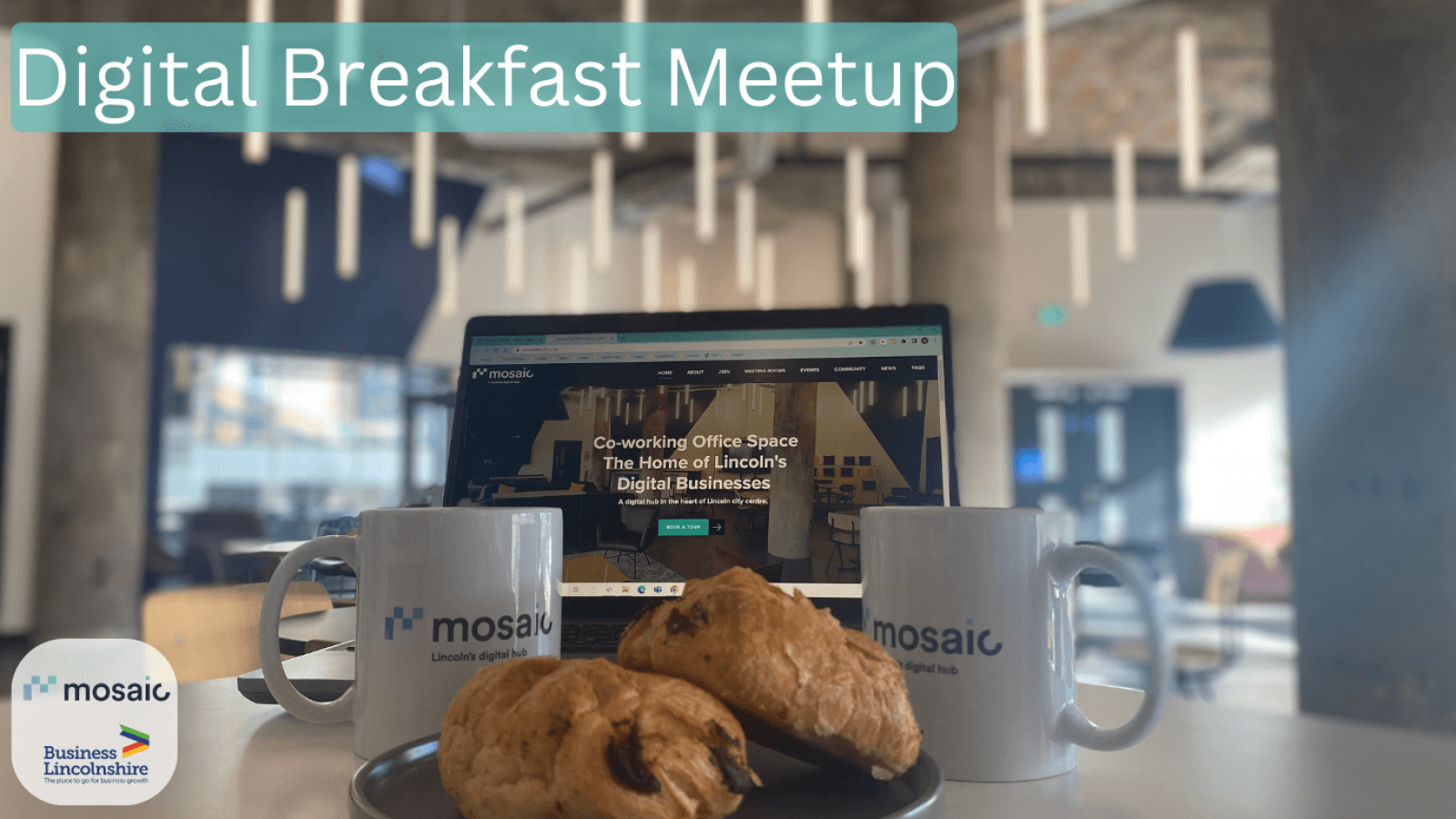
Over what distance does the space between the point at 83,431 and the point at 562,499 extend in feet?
20.4

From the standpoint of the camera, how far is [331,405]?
8438 millimetres

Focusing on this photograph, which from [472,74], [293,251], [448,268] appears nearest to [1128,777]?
[472,74]

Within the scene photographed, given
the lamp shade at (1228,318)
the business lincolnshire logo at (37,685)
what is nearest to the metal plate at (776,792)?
the business lincolnshire logo at (37,685)

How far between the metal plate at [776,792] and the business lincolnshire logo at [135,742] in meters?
0.24

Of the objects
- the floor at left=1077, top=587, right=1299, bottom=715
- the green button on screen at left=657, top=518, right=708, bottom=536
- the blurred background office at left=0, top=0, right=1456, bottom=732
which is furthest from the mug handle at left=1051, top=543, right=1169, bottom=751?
the floor at left=1077, top=587, right=1299, bottom=715

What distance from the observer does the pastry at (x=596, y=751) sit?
425 millimetres

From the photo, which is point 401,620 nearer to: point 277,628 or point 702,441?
point 277,628

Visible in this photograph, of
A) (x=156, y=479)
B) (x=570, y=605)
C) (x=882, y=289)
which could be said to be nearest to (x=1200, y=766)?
(x=570, y=605)

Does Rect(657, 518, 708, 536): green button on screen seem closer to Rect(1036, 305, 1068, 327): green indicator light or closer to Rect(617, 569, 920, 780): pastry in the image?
Rect(617, 569, 920, 780): pastry

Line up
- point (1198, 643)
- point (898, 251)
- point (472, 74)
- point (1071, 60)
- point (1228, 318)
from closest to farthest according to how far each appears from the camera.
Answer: point (472, 74) < point (1198, 643) < point (1071, 60) < point (1228, 318) < point (898, 251)

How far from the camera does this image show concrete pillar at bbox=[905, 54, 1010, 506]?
609cm

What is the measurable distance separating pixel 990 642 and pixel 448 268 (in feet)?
25.2

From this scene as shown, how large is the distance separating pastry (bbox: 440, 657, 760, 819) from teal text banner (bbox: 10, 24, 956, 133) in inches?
192

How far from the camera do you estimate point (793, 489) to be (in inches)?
37.0
